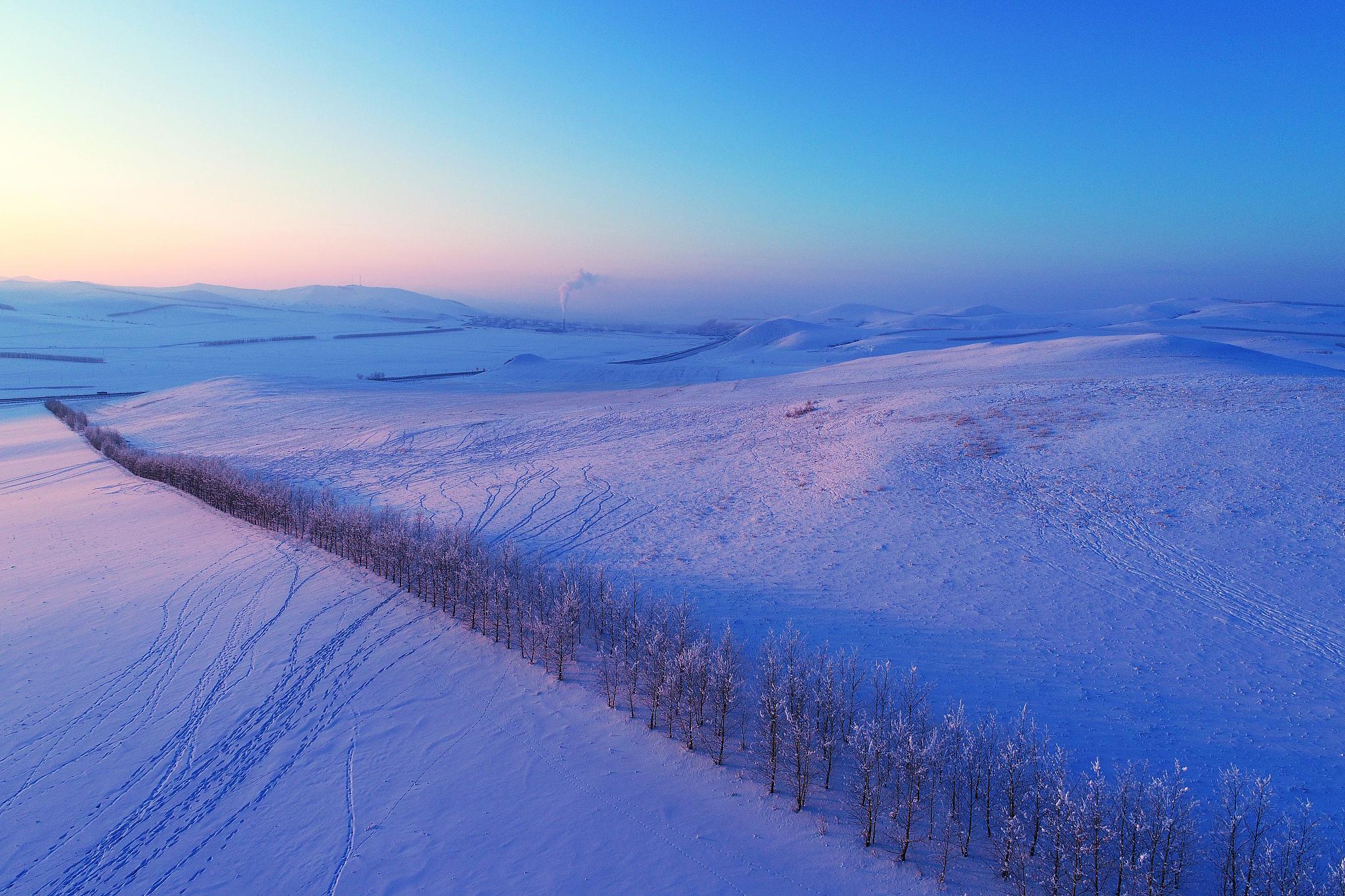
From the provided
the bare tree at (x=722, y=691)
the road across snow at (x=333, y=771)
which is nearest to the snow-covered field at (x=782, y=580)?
the road across snow at (x=333, y=771)

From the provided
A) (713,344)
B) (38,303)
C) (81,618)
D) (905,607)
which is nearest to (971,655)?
(905,607)

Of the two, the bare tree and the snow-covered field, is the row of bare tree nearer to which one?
the bare tree

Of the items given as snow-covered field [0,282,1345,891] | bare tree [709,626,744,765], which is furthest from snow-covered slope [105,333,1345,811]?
bare tree [709,626,744,765]

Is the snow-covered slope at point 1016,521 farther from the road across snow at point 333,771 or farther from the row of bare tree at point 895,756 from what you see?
the road across snow at point 333,771

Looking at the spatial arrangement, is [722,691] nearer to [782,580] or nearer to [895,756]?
[895,756]

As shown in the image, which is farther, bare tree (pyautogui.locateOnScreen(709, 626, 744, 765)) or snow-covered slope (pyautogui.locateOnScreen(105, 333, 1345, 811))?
snow-covered slope (pyautogui.locateOnScreen(105, 333, 1345, 811))
